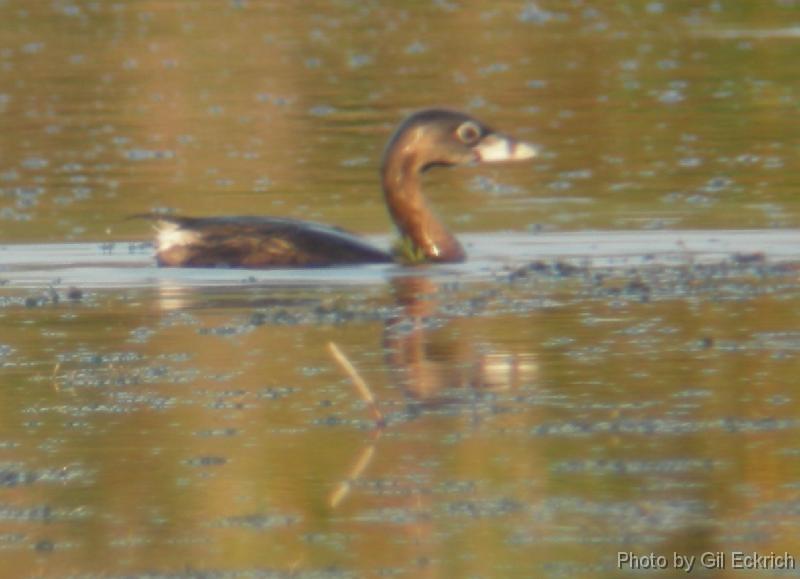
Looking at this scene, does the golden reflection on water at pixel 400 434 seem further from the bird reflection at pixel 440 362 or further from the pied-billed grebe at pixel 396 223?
the pied-billed grebe at pixel 396 223

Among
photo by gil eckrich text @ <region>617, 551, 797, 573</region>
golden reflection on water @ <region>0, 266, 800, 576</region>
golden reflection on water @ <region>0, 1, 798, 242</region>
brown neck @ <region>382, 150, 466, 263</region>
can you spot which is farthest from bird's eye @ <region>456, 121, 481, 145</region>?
photo by gil eckrich text @ <region>617, 551, 797, 573</region>

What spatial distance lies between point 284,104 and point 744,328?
1373 centimetres

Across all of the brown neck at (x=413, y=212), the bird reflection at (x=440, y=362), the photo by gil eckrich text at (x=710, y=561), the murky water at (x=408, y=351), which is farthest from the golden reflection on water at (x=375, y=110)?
the photo by gil eckrich text at (x=710, y=561)

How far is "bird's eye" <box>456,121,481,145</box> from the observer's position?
1397 cm

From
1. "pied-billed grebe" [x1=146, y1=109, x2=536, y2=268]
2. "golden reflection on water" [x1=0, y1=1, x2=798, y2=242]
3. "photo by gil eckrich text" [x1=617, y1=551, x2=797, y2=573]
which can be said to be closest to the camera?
"photo by gil eckrich text" [x1=617, y1=551, x2=797, y2=573]

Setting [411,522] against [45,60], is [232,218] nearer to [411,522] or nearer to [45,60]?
[411,522]

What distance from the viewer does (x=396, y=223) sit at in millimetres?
13773

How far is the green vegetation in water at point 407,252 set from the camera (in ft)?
43.9

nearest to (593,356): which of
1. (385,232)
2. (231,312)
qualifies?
(231,312)

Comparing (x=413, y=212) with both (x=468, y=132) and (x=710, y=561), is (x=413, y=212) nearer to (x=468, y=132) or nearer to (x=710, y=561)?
(x=468, y=132)

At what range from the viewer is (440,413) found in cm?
870

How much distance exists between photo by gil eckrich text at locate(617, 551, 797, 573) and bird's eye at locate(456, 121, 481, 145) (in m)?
7.48

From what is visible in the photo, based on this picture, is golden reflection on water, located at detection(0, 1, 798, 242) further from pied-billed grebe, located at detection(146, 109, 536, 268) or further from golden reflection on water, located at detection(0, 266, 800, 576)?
golden reflection on water, located at detection(0, 266, 800, 576)

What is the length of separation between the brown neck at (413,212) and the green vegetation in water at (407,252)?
2 cm
